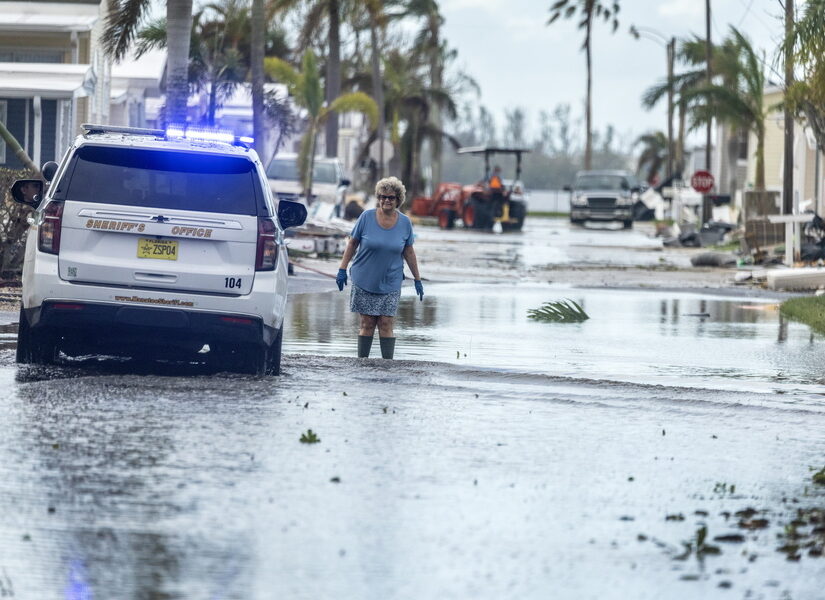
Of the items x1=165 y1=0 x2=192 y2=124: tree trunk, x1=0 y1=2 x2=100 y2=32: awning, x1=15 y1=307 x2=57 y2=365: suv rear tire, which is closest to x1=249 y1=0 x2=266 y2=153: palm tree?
x1=0 y1=2 x2=100 y2=32: awning

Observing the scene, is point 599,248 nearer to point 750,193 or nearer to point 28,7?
point 750,193

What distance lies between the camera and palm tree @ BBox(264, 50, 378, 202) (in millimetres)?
42688

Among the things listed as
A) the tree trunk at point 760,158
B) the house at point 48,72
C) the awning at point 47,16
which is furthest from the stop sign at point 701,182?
the awning at point 47,16

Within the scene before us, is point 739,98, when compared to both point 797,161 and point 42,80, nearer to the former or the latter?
point 797,161

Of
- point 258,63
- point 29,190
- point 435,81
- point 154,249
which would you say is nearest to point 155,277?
point 154,249

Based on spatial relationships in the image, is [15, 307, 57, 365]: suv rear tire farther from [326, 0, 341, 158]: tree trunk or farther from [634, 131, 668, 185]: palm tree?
[634, 131, 668, 185]: palm tree

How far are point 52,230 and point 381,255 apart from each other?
2982 millimetres

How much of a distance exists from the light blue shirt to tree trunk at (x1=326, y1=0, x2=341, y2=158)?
122 ft

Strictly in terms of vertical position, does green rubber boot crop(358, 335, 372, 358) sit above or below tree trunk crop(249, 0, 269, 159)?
below

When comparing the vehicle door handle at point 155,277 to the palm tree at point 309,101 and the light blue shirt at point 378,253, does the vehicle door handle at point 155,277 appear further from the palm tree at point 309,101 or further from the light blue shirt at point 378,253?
the palm tree at point 309,101

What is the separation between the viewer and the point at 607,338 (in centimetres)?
1680

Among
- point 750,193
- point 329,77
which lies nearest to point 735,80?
point 750,193

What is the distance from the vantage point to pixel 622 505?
7.68 meters

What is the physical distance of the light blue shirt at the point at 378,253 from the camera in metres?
13.2
